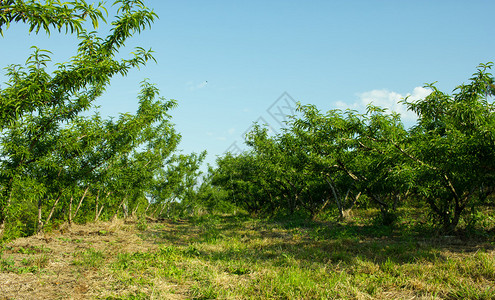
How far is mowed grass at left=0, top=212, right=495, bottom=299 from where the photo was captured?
482cm

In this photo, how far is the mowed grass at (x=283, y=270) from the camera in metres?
4.82

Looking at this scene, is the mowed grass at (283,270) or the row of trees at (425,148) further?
the row of trees at (425,148)

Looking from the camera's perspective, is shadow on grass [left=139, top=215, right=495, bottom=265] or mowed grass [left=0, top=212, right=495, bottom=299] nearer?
mowed grass [left=0, top=212, right=495, bottom=299]

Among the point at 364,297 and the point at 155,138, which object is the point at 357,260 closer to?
the point at 364,297

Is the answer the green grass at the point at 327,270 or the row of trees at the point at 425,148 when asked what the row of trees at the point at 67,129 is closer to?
the green grass at the point at 327,270

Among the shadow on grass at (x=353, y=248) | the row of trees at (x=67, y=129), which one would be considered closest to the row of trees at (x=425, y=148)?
the shadow on grass at (x=353, y=248)

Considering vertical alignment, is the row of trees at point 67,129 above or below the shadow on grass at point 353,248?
above

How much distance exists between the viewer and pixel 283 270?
6.11m

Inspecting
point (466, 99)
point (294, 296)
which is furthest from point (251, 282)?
point (466, 99)

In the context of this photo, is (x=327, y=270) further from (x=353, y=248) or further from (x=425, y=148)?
(x=425, y=148)

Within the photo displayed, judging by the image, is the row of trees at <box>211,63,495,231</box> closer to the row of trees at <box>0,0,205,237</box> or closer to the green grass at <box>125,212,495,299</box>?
the green grass at <box>125,212,495,299</box>

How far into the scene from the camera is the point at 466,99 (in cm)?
685

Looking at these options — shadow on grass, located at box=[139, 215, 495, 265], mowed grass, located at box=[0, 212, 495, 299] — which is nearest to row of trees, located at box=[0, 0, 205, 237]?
mowed grass, located at box=[0, 212, 495, 299]

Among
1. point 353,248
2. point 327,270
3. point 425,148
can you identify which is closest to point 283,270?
point 327,270
